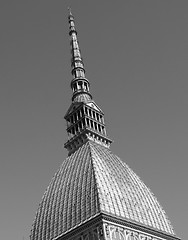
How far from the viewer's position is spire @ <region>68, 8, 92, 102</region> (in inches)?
3457

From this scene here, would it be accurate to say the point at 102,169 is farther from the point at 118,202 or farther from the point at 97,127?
the point at 97,127

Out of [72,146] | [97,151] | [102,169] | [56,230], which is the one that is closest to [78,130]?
[72,146]

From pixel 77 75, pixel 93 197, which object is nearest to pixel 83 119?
pixel 77 75

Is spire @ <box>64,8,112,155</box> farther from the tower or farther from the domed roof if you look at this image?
the domed roof

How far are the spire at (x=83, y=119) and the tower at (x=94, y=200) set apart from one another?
0.17 meters

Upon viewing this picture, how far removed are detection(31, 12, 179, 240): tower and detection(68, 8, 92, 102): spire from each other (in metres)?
5.15

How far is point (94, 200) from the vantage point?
6288 centimetres

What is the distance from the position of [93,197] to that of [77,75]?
Result: 114 ft

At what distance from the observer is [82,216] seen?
6356cm

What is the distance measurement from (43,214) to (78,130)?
55.0 ft

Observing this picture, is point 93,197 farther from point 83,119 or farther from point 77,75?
point 77,75

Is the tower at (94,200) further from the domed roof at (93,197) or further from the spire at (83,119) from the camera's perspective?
the spire at (83,119)

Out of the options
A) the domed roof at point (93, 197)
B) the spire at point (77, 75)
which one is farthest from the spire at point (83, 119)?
the domed roof at point (93, 197)

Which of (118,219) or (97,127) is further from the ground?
(97,127)
